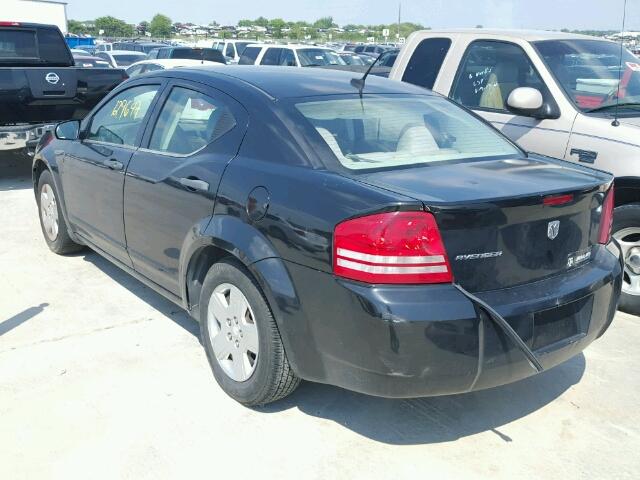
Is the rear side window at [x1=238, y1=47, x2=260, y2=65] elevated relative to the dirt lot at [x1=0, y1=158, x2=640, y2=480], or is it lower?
elevated

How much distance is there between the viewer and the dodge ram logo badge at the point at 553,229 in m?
3.20

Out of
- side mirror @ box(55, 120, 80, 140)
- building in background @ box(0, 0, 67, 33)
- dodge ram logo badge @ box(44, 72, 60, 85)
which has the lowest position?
side mirror @ box(55, 120, 80, 140)

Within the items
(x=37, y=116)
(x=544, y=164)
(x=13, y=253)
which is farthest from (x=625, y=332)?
(x=37, y=116)

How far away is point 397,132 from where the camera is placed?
3.79 m

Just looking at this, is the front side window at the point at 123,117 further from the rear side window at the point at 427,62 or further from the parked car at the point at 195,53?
the parked car at the point at 195,53

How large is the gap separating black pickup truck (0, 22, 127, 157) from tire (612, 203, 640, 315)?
6471mm

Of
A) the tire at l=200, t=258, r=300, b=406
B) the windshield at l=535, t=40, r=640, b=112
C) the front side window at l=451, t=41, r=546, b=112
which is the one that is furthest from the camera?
the front side window at l=451, t=41, r=546, b=112

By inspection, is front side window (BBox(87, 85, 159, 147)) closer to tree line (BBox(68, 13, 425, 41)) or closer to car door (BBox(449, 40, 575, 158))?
car door (BBox(449, 40, 575, 158))

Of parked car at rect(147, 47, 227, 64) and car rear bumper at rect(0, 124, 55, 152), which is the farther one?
parked car at rect(147, 47, 227, 64)

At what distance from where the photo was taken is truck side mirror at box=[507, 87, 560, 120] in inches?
202

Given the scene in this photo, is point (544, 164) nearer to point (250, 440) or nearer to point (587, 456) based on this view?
point (587, 456)

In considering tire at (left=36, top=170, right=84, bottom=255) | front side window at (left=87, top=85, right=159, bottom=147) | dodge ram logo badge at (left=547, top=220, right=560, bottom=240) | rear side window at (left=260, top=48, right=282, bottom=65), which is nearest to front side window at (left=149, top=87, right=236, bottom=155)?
front side window at (left=87, top=85, right=159, bottom=147)

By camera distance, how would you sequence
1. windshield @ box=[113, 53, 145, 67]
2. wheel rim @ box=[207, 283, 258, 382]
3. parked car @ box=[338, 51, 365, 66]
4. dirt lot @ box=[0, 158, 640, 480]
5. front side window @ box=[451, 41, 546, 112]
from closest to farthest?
dirt lot @ box=[0, 158, 640, 480] < wheel rim @ box=[207, 283, 258, 382] < front side window @ box=[451, 41, 546, 112] < parked car @ box=[338, 51, 365, 66] < windshield @ box=[113, 53, 145, 67]

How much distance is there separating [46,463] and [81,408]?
1.53 feet
